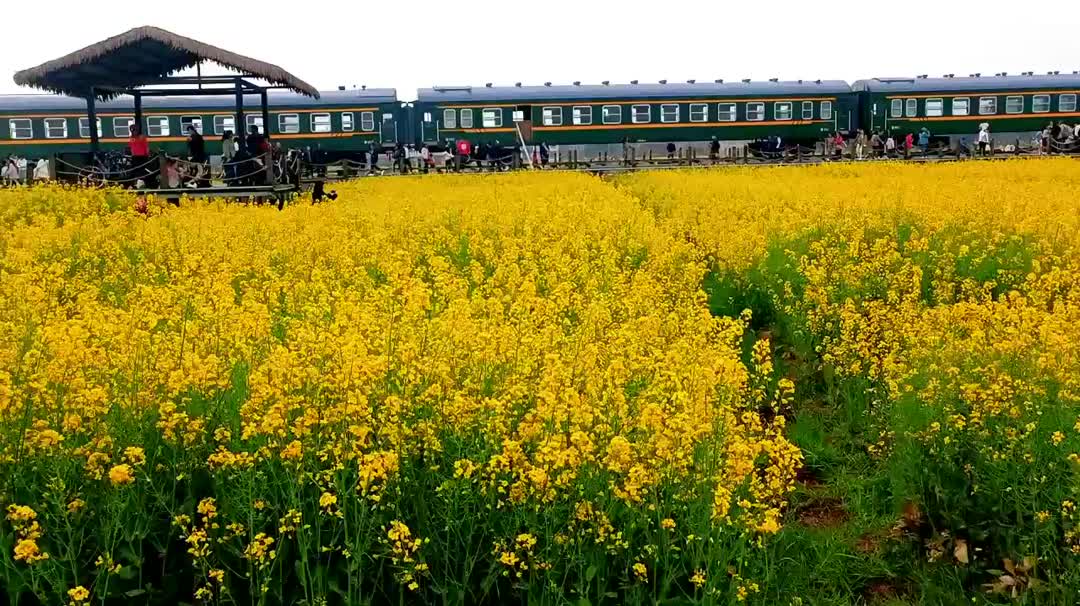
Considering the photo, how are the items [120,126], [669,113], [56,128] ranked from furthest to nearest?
1. [669,113]
2. [120,126]
3. [56,128]

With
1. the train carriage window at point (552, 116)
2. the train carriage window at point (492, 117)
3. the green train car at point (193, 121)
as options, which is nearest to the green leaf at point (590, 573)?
the green train car at point (193, 121)

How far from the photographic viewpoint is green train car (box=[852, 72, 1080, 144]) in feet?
125

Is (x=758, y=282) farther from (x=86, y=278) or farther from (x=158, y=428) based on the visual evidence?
(x=158, y=428)

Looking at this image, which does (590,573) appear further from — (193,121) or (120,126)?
(120,126)

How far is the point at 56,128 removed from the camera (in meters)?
33.6

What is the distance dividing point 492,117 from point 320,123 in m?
5.91

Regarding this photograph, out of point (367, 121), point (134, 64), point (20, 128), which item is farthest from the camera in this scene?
point (367, 121)

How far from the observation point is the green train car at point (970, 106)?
3819 centimetres

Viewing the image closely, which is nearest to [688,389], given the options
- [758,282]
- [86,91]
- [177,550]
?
[177,550]

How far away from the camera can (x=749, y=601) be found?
3779 mm

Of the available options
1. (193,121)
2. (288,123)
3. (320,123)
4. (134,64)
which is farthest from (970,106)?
(134,64)

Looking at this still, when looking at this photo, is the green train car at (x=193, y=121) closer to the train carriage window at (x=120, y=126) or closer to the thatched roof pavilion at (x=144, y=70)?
the train carriage window at (x=120, y=126)

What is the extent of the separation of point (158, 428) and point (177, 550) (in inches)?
17.1

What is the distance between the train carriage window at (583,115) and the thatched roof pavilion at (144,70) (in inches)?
746
